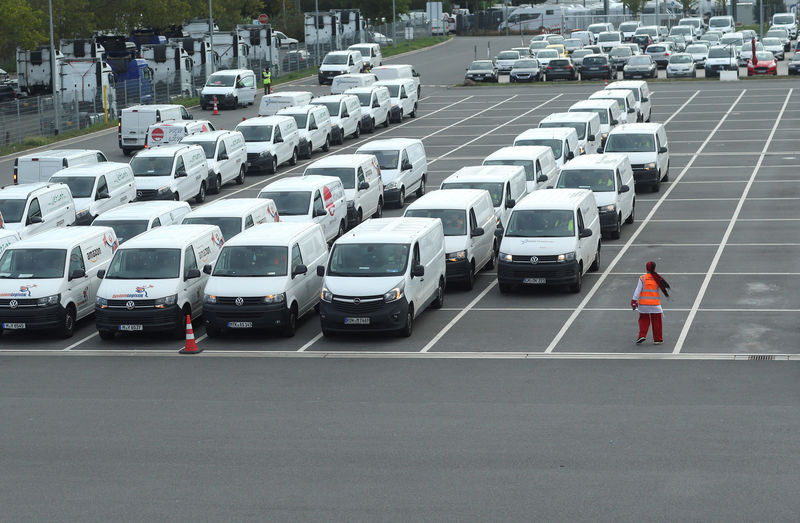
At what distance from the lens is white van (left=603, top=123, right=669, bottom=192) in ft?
113

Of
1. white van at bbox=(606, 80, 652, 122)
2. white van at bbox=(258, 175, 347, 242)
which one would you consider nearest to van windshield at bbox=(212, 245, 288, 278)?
white van at bbox=(258, 175, 347, 242)

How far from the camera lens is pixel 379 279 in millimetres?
20906

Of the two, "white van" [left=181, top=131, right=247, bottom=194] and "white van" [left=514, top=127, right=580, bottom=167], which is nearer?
"white van" [left=514, top=127, right=580, bottom=167]

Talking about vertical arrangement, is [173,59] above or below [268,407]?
above

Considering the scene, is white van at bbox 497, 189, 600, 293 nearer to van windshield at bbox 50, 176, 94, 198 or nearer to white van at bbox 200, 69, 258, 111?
van windshield at bbox 50, 176, 94, 198

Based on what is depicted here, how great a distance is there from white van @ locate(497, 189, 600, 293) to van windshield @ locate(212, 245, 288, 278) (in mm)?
4550

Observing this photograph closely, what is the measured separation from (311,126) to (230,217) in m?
18.9

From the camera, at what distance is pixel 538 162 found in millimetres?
31172

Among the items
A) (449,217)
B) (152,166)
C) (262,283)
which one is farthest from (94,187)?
(262,283)

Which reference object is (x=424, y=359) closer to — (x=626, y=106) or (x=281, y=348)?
(x=281, y=348)

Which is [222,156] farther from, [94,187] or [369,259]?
[369,259]

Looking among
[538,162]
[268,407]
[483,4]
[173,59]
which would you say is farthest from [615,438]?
[483,4]

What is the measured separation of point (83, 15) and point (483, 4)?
6380cm

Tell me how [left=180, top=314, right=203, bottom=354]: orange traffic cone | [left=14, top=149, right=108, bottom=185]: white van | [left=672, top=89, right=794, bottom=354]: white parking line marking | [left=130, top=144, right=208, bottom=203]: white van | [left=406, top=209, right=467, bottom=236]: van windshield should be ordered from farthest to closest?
[left=14, top=149, right=108, bottom=185]: white van < [left=130, top=144, right=208, bottom=203]: white van < [left=406, top=209, right=467, bottom=236]: van windshield < [left=180, top=314, right=203, bottom=354]: orange traffic cone < [left=672, top=89, right=794, bottom=354]: white parking line marking
